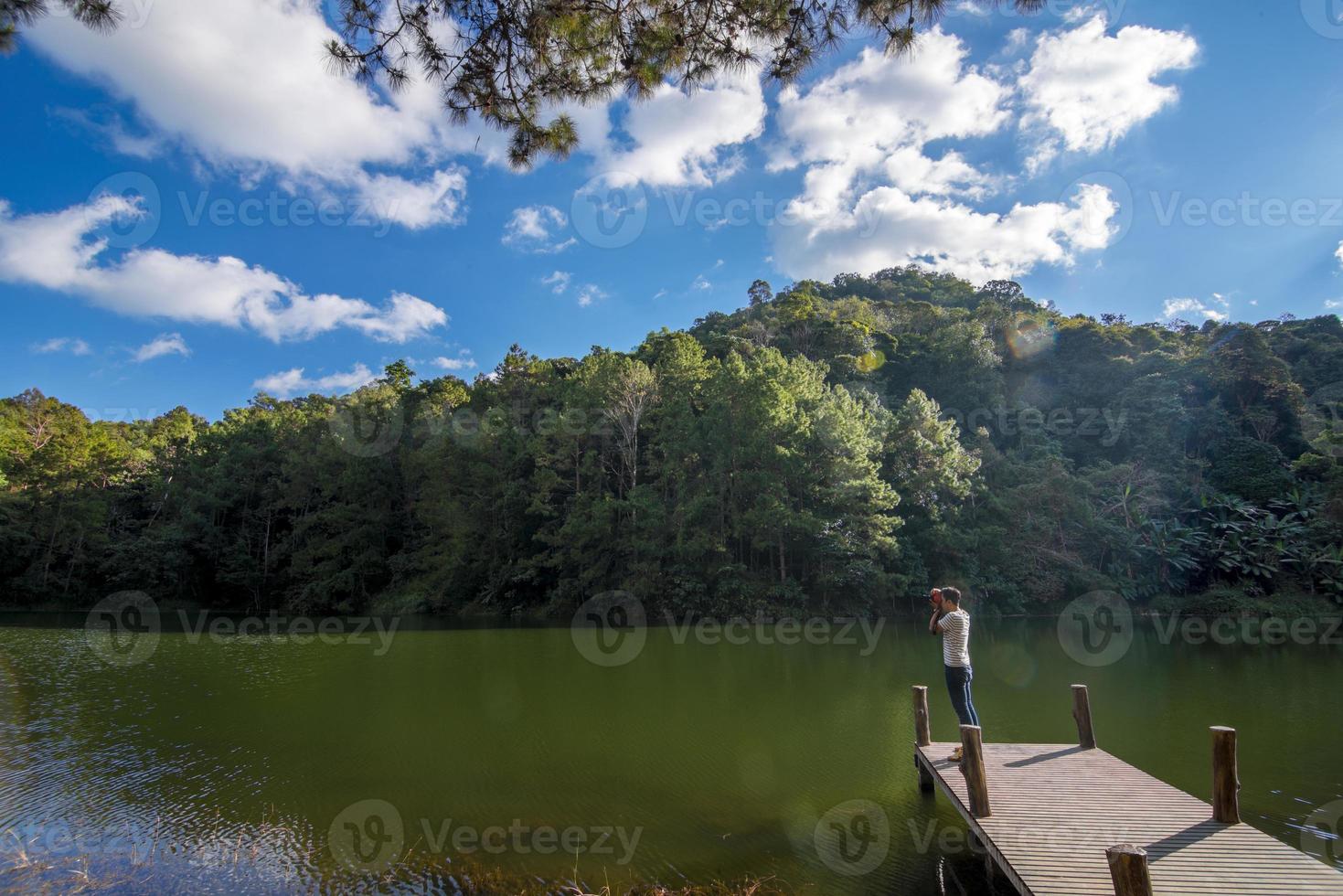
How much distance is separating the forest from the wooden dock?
1717cm

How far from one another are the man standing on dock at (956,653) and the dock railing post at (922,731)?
1.65ft

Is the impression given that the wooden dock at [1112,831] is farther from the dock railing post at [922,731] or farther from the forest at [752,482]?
the forest at [752,482]

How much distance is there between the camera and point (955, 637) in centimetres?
607

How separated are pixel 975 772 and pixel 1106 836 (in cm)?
86

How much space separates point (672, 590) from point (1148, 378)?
26.0 m

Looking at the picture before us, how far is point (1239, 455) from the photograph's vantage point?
27.2m

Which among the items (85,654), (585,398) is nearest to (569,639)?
(585,398)

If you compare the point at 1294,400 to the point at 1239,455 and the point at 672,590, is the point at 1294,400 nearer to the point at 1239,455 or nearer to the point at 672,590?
the point at 1239,455

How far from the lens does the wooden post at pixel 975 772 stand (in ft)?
15.8

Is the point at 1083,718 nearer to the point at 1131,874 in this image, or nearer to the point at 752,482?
the point at 1131,874

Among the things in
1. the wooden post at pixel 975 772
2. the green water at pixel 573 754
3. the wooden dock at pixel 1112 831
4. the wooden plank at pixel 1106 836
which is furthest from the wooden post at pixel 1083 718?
the wooden post at pixel 975 772

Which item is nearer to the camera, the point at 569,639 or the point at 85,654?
the point at 85,654

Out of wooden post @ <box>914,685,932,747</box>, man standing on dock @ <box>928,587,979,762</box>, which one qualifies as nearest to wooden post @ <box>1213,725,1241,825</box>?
→ man standing on dock @ <box>928,587,979,762</box>

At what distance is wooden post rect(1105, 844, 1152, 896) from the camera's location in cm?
292
